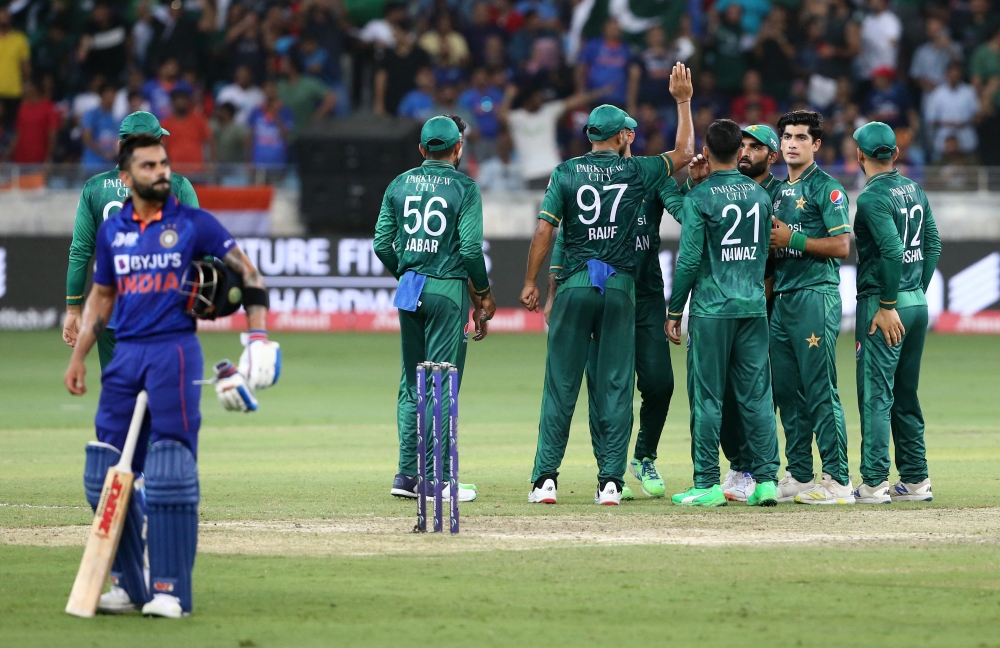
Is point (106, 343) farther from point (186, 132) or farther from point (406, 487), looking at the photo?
point (186, 132)

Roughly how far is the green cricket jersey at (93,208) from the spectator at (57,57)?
17.5 metres

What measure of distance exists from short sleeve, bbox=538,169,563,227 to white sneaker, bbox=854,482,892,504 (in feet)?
8.79

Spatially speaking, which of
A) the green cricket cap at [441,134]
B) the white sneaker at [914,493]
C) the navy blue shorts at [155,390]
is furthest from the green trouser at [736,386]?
the navy blue shorts at [155,390]

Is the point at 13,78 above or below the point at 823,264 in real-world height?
above

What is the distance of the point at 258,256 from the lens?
23.4 m

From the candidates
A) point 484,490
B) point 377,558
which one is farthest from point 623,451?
point 377,558

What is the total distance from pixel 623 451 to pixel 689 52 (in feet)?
55.7

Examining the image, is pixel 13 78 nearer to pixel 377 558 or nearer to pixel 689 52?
pixel 689 52

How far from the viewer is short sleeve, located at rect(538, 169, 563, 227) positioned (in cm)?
995

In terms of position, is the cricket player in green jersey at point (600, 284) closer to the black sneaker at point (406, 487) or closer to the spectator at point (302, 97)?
the black sneaker at point (406, 487)

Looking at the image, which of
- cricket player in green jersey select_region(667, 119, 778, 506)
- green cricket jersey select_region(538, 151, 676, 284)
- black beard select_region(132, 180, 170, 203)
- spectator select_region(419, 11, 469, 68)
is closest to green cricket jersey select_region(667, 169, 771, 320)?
cricket player in green jersey select_region(667, 119, 778, 506)

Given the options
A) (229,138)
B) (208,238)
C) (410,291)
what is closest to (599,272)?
(410,291)

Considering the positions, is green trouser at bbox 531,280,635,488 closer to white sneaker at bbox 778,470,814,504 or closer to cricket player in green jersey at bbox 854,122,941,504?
white sneaker at bbox 778,470,814,504

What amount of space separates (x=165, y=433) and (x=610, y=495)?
3.97 meters
